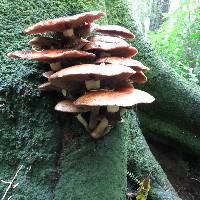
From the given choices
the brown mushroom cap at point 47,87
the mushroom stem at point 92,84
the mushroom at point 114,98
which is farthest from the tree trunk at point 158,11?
the mushroom at point 114,98

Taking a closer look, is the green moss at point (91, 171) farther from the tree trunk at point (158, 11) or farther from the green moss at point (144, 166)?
the tree trunk at point (158, 11)

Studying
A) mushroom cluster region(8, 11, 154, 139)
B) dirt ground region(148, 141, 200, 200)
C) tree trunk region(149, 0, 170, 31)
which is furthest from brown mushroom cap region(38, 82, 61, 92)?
tree trunk region(149, 0, 170, 31)

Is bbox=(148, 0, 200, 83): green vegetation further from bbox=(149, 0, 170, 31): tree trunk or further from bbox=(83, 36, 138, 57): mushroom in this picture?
→ bbox=(149, 0, 170, 31): tree trunk

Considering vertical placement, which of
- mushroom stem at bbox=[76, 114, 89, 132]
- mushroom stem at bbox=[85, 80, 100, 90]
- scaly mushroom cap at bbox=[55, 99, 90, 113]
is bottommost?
mushroom stem at bbox=[76, 114, 89, 132]

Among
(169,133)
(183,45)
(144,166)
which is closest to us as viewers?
(144,166)

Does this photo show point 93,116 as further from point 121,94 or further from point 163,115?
point 163,115

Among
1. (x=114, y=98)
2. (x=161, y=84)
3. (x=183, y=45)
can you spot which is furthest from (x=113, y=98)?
(x=183, y=45)

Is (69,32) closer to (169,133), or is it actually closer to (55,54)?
(55,54)
